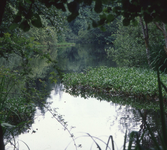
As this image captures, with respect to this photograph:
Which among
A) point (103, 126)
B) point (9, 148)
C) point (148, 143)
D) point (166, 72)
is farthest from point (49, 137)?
point (166, 72)

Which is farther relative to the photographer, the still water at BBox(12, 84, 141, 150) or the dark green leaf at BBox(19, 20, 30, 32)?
the still water at BBox(12, 84, 141, 150)

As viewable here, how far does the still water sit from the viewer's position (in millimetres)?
4373

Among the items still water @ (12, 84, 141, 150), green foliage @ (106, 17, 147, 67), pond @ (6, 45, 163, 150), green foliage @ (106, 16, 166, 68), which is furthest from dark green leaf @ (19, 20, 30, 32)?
green foliage @ (106, 17, 147, 67)

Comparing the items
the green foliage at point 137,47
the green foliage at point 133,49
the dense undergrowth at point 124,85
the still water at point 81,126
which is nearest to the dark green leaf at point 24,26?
the still water at point 81,126

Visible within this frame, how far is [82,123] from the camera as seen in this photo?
5602mm

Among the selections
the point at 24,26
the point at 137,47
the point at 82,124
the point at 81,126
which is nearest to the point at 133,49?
the point at 137,47

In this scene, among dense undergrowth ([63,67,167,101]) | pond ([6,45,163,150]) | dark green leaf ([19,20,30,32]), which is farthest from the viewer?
dense undergrowth ([63,67,167,101])

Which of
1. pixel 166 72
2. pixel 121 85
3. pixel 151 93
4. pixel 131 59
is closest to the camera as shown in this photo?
pixel 151 93

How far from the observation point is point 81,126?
5383 mm

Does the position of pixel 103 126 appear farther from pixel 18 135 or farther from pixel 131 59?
pixel 131 59

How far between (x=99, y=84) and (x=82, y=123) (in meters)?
3.12

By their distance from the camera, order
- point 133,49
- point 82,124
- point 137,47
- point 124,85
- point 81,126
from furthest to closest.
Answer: point 137,47 → point 133,49 → point 124,85 → point 82,124 → point 81,126

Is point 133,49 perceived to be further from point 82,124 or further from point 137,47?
point 82,124

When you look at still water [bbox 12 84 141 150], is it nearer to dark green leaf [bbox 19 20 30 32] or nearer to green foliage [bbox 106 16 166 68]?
dark green leaf [bbox 19 20 30 32]
